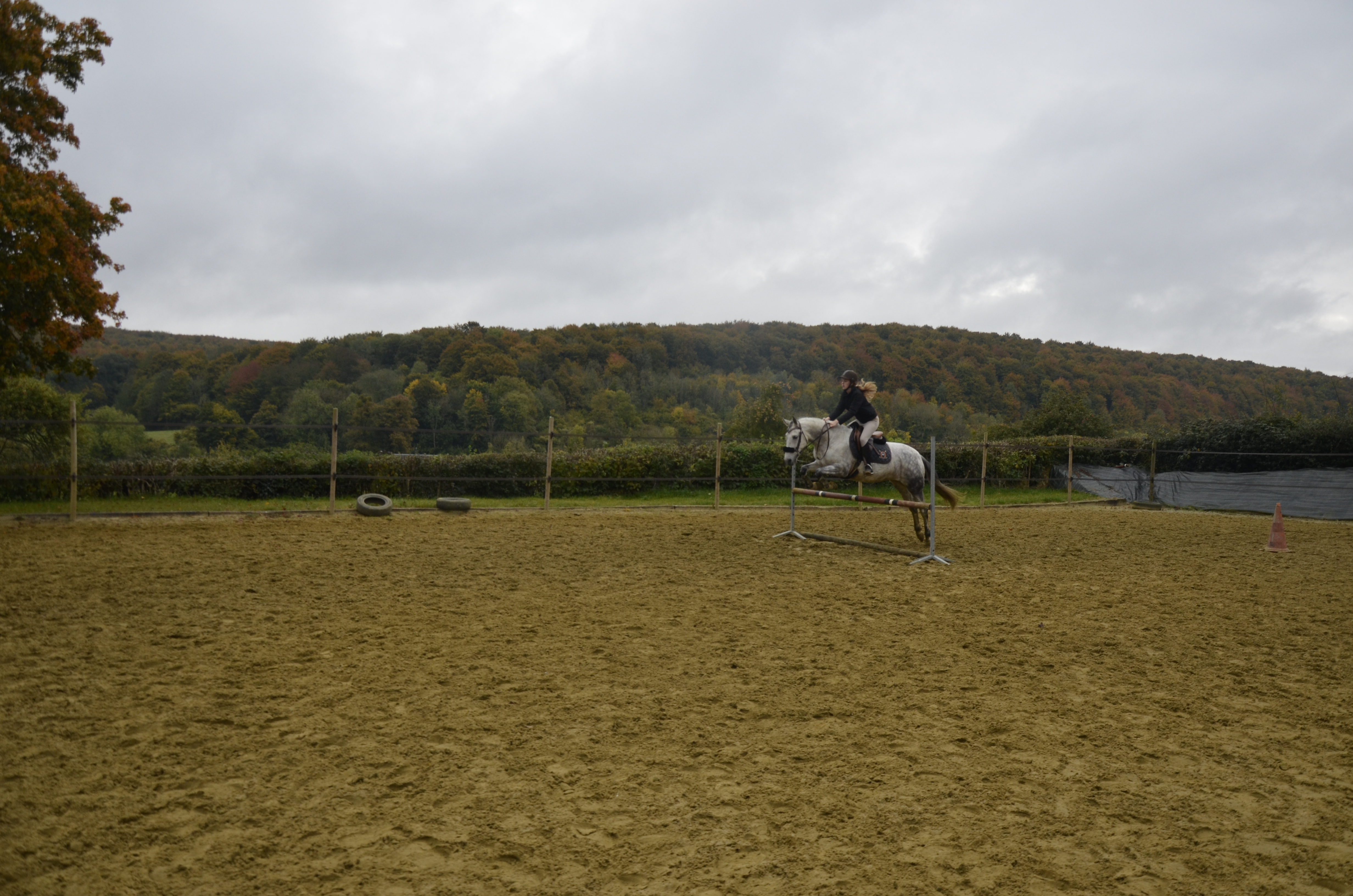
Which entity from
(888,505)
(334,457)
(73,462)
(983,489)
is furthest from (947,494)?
(73,462)

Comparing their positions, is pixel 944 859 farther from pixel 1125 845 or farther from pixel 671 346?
pixel 671 346

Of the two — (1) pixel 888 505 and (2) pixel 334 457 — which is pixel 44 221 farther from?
(1) pixel 888 505

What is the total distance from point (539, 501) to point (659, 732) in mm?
12286

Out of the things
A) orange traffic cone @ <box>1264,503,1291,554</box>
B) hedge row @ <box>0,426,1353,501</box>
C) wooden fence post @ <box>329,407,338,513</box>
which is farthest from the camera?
hedge row @ <box>0,426,1353,501</box>

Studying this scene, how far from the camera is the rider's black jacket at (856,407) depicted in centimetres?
996

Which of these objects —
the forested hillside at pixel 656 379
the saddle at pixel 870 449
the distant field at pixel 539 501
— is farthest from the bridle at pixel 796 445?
the forested hillside at pixel 656 379

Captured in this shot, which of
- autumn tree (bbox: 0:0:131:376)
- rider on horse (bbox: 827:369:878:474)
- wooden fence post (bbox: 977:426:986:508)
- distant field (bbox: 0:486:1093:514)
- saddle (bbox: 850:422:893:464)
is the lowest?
distant field (bbox: 0:486:1093:514)

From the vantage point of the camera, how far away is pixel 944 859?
2.82 m

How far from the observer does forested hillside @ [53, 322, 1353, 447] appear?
940 inches

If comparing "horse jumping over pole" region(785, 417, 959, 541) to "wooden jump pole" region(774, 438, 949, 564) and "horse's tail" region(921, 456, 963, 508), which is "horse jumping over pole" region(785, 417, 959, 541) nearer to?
"horse's tail" region(921, 456, 963, 508)

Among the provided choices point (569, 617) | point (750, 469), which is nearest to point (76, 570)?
point (569, 617)

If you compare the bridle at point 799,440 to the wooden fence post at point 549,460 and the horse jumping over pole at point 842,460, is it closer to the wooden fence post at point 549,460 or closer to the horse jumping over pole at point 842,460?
the horse jumping over pole at point 842,460

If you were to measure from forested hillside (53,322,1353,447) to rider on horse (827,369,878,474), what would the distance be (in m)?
10.1

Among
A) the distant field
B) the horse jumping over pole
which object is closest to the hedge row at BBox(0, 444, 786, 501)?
the distant field
